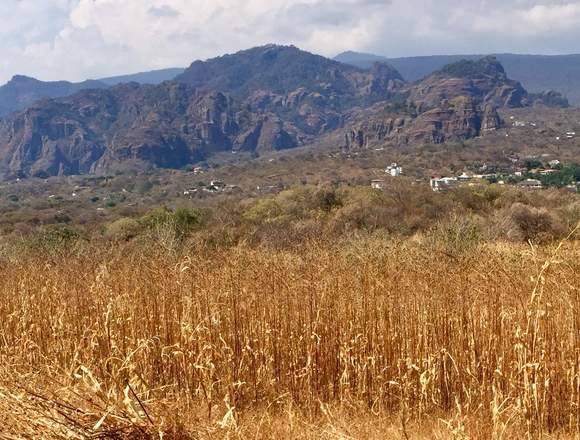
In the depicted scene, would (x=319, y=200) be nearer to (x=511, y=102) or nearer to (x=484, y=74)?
(x=511, y=102)

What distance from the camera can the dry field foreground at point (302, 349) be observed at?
133 inches

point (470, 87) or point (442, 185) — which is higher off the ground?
point (470, 87)

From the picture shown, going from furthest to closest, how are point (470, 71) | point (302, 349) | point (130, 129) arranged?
1. point (470, 71)
2. point (130, 129)
3. point (302, 349)

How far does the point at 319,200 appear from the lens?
2105cm

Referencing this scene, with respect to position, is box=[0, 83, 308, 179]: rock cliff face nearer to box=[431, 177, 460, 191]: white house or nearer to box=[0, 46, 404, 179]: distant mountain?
box=[0, 46, 404, 179]: distant mountain

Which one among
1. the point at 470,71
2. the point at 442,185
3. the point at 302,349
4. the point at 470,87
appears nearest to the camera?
the point at 302,349

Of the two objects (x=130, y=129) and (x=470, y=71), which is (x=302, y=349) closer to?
(x=130, y=129)

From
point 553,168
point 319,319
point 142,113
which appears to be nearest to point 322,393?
point 319,319

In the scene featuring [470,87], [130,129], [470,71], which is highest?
[470,71]

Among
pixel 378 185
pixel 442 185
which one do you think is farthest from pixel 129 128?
pixel 442 185

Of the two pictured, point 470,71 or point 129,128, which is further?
point 470,71

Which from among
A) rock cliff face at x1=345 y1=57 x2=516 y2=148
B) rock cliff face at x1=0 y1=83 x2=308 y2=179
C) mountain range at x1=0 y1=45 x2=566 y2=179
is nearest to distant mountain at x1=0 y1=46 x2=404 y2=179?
rock cliff face at x1=0 y1=83 x2=308 y2=179

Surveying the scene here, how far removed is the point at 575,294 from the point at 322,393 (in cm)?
189

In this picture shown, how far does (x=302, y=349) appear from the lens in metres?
4.58
